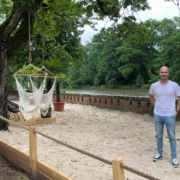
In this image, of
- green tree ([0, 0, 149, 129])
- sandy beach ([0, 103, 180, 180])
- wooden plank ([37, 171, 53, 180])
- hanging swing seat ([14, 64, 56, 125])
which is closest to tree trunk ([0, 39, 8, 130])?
green tree ([0, 0, 149, 129])

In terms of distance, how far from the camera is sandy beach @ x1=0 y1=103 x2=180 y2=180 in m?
3.09

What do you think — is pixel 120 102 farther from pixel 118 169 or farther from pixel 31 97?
pixel 118 169

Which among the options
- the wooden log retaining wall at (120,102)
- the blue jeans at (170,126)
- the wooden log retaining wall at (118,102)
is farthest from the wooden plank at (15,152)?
the wooden log retaining wall at (118,102)

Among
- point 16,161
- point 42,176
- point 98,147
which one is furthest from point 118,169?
point 98,147

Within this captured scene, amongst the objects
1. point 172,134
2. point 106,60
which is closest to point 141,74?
point 106,60

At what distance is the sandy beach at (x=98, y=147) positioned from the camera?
309cm

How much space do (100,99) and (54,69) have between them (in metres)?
3.85

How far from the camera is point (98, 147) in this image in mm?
4336

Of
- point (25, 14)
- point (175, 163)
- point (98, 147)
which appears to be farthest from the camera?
point (25, 14)

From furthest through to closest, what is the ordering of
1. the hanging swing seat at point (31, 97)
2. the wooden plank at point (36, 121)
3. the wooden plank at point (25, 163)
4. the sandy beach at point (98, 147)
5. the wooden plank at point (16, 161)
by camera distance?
1. the wooden plank at point (36, 121)
2. the hanging swing seat at point (31, 97)
3. the wooden plank at point (16, 161)
4. the sandy beach at point (98, 147)
5. the wooden plank at point (25, 163)

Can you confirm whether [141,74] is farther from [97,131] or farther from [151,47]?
[97,131]

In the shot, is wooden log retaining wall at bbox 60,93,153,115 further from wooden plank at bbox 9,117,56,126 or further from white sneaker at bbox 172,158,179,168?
white sneaker at bbox 172,158,179,168

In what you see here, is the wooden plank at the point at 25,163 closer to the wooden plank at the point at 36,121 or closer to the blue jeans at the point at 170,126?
the blue jeans at the point at 170,126

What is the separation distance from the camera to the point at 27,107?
19.8 feet
